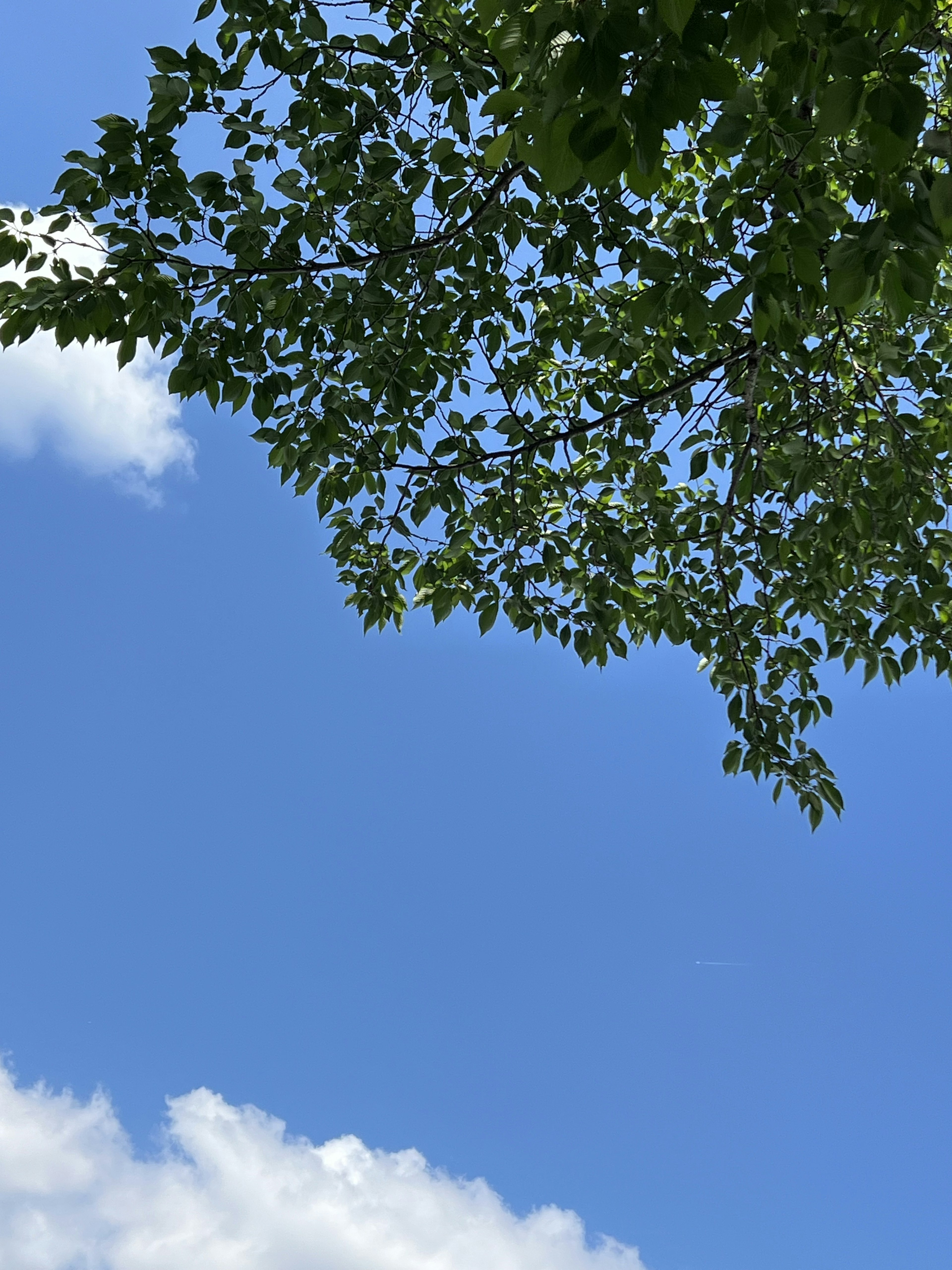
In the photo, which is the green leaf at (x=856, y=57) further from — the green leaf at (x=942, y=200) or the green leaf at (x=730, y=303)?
the green leaf at (x=730, y=303)

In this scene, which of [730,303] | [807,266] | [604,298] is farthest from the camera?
[604,298]

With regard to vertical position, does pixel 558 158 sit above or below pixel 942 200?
below

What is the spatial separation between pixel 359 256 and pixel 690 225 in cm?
149

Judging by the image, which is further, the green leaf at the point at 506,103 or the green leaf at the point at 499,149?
the green leaf at the point at 499,149

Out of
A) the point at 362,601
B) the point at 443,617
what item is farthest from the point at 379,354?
the point at 362,601

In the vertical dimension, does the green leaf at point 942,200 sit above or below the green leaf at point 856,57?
below

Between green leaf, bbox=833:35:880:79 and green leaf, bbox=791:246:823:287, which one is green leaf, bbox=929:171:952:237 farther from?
green leaf, bbox=791:246:823:287

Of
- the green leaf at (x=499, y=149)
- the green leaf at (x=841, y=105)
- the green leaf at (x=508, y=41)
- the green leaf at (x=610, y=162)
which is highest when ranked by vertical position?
the green leaf at (x=841, y=105)

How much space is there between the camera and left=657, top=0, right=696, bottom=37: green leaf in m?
1.81

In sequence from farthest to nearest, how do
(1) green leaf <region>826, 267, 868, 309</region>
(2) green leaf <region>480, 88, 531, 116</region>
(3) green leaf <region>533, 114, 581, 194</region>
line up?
1. (1) green leaf <region>826, 267, 868, 309</region>
2. (2) green leaf <region>480, 88, 531, 116</region>
3. (3) green leaf <region>533, 114, 581, 194</region>

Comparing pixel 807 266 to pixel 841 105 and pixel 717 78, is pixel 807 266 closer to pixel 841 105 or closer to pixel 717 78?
pixel 841 105

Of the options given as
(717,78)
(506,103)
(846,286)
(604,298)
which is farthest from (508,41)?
(604,298)

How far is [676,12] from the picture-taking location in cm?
182

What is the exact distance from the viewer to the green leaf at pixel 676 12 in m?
1.81
